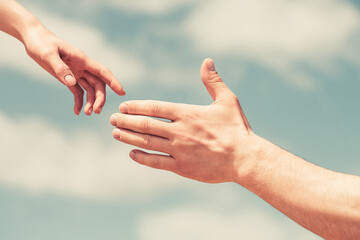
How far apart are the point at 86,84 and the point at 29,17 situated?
108 cm

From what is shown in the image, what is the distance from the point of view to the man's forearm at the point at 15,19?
5008 millimetres

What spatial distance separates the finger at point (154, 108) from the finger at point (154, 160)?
35cm

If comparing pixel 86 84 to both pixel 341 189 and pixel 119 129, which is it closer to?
pixel 119 129

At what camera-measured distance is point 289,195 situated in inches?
140

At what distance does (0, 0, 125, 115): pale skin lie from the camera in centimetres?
453

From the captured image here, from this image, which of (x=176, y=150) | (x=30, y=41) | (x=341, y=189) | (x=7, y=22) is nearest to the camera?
(x=341, y=189)

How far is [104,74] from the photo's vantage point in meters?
4.72

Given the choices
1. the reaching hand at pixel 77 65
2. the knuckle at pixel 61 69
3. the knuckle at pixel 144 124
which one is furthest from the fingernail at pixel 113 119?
the knuckle at pixel 61 69

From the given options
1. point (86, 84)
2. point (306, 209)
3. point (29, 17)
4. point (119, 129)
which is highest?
point (29, 17)

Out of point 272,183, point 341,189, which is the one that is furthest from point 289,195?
point 341,189

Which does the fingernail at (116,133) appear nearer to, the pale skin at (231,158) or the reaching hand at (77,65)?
the pale skin at (231,158)

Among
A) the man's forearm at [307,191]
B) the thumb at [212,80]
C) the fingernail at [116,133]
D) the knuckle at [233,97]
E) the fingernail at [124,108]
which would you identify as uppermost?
the thumb at [212,80]

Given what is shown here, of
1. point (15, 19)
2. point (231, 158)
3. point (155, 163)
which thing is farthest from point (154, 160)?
point (15, 19)

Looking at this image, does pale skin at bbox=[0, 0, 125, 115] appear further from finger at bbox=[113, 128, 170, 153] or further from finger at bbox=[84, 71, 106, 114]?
finger at bbox=[113, 128, 170, 153]
